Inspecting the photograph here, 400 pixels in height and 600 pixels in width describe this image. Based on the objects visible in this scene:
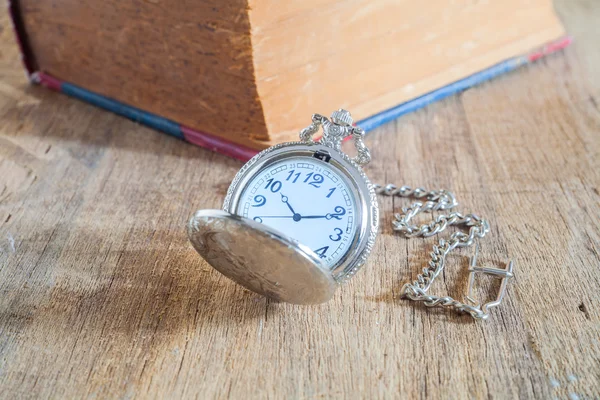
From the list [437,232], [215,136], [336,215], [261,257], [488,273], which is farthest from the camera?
[215,136]

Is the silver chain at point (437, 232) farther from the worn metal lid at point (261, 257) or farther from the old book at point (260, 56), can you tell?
the old book at point (260, 56)

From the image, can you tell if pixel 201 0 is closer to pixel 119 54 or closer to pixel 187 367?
pixel 119 54

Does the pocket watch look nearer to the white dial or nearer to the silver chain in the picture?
the white dial

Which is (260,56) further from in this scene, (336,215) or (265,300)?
(265,300)

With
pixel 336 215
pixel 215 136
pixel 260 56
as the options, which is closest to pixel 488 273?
pixel 336 215

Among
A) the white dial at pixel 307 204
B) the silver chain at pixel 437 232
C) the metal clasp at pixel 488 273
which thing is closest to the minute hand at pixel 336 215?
the white dial at pixel 307 204

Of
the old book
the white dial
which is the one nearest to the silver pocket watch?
the white dial

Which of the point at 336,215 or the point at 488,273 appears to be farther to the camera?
the point at 488,273

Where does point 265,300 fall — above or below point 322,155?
below
